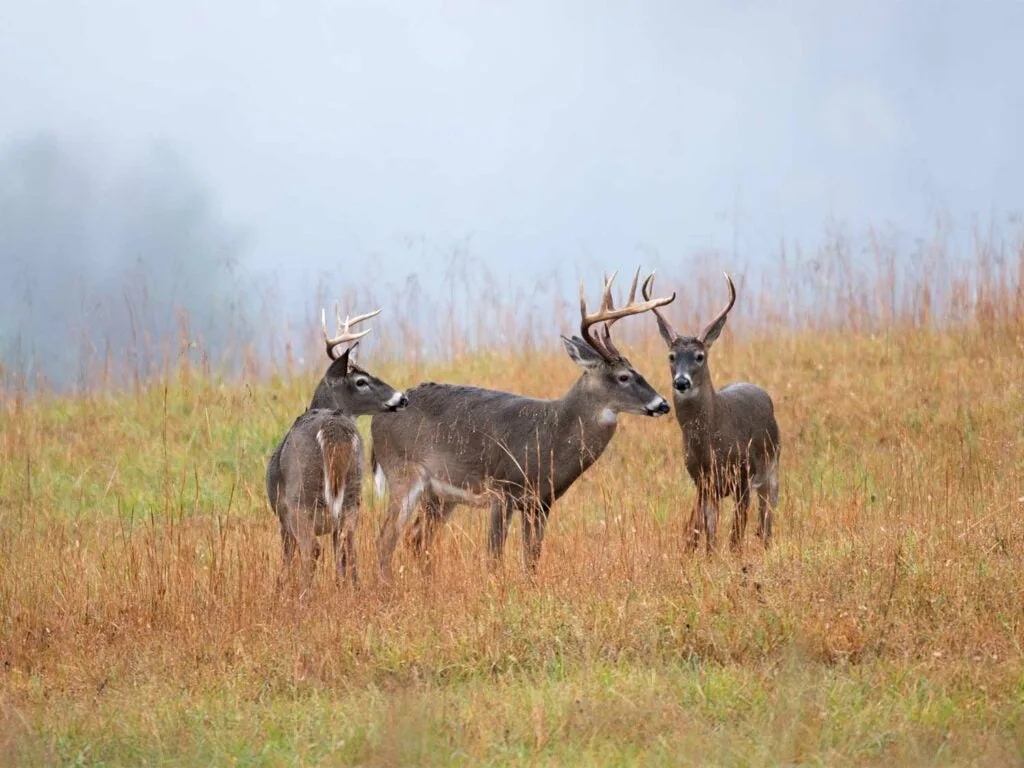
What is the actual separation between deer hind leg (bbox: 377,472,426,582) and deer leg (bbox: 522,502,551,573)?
842 millimetres

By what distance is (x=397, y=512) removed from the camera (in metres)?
10.3

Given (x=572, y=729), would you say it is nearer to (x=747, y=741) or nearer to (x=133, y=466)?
(x=747, y=741)

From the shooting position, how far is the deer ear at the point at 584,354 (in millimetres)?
10430

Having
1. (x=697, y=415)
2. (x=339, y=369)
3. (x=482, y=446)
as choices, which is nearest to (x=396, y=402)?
(x=339, y=369)

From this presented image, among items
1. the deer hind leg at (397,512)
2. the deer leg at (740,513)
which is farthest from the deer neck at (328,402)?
the deer leg at (740,513)

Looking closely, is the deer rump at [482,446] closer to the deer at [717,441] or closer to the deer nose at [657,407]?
the deer nose at [657,407]

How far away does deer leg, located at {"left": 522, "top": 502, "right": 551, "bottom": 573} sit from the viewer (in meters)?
9.33

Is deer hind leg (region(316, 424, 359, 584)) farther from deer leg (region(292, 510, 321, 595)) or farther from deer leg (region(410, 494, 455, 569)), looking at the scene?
deer leg (region(410, 494, 455, 569))

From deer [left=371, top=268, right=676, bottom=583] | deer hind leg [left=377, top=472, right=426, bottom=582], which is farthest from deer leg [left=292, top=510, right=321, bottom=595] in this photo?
deer [left=371, top=268, right=676, bottom=583]

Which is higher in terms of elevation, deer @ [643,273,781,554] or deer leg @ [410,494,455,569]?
deer @ [643,273,781,554]

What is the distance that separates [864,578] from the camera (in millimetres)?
7711

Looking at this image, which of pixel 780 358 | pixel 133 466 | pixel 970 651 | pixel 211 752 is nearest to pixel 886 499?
pixel 970 651

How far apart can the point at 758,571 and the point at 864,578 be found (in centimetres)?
55

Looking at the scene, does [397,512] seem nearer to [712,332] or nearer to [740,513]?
[740,513]
